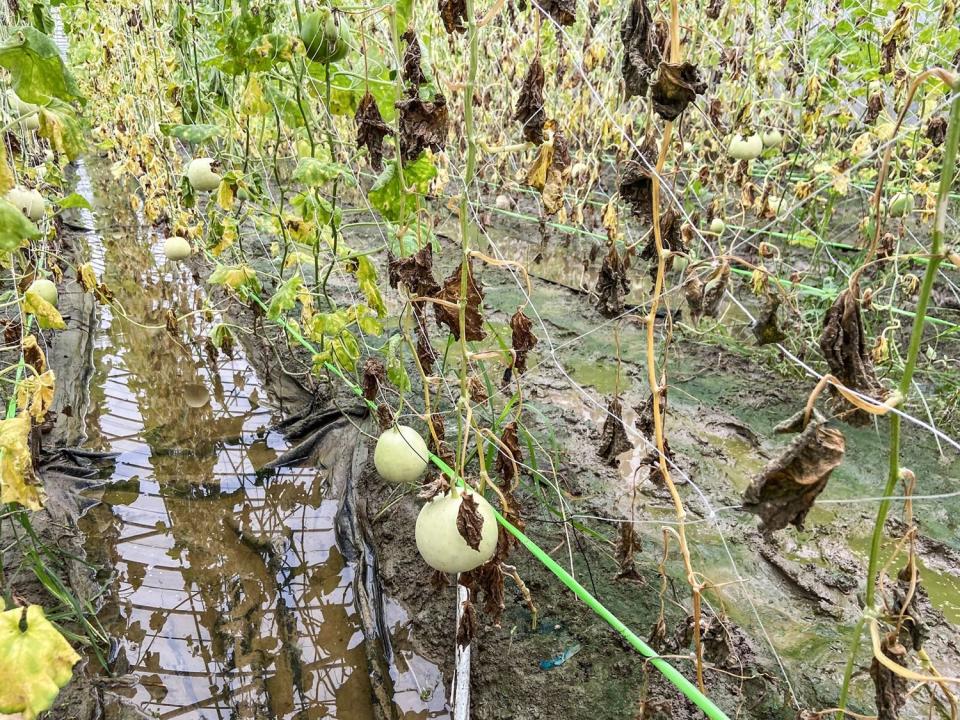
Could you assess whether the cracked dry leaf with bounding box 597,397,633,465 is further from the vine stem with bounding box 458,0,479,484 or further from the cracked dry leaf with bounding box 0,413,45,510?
the cracked dry leaf with bounding box 0,413,45,510

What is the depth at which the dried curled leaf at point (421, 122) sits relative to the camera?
1.24 meters

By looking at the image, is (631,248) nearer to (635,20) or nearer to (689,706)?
(635,20)

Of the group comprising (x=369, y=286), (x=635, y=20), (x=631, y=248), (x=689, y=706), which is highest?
(x=635, y=20)

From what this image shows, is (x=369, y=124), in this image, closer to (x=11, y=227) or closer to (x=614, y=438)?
(x=11, y=227)

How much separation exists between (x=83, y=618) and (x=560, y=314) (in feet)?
9.55

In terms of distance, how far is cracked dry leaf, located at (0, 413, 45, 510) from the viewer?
3.92 ft

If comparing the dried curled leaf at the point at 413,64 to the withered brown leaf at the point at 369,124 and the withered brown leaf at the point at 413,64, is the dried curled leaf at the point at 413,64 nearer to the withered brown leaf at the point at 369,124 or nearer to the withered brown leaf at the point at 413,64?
the withered brown leaf at the point at 413,64

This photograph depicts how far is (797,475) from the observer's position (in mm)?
983

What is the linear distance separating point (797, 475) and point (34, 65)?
1630 mm

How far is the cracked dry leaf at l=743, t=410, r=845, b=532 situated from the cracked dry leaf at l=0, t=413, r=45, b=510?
1.30 metres

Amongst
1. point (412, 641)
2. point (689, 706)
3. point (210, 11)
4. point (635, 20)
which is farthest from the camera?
point (210, 11)

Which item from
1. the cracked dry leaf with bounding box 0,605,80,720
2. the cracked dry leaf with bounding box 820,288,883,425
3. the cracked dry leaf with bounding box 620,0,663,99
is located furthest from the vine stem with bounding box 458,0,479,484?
the cracked dry leaf with bounding box 0,605,80,720

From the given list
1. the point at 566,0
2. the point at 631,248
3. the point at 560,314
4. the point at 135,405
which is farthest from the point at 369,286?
the point at 560,314

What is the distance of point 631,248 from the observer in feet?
5.78
